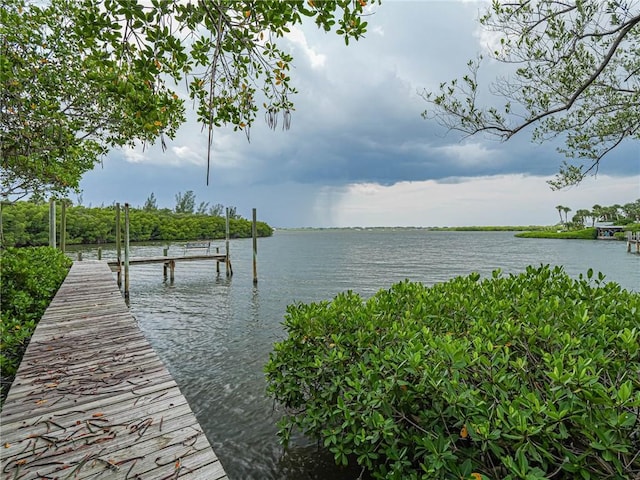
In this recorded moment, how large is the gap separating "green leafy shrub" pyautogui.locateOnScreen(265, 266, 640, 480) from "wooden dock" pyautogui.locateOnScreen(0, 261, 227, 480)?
3.47ft

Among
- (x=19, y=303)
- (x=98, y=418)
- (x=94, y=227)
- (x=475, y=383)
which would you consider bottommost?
(x=98, y=418)

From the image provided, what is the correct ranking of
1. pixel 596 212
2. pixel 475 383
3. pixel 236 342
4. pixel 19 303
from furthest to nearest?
pixel 596 212
pixel 236 342
pixel 19 303
pixel 475 383

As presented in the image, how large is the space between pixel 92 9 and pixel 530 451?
347 cm

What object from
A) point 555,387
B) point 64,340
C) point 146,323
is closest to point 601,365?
point 555,387

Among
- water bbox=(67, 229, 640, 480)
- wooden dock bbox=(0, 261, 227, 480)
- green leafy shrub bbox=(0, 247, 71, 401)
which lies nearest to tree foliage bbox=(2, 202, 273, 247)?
water bbox=(67, 229, 640, 480)

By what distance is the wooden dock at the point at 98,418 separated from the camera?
1839 mm

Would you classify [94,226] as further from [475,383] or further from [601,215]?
[601,215]

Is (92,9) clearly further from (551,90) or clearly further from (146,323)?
(146,323)

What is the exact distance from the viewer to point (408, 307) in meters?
3.60

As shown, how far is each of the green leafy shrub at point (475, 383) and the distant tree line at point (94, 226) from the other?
68.7 ft

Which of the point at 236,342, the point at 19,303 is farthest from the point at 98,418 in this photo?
the point at 236,342

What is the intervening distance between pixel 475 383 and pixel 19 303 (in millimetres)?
6666

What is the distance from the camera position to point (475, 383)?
214 centimetres

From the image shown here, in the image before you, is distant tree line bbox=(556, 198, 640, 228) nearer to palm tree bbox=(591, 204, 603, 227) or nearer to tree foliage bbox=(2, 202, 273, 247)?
palm tree bbox=(591, 204, 603, 227)
